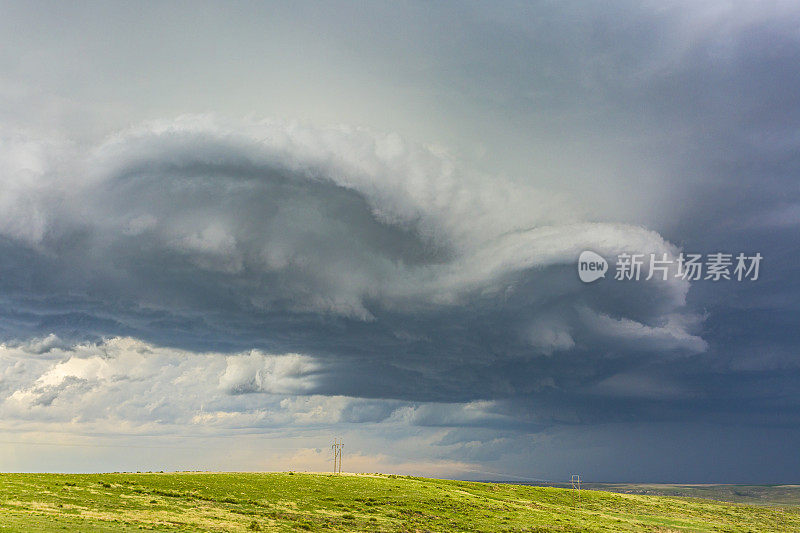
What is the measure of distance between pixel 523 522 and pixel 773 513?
5309 inches

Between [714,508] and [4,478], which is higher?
[4,478]

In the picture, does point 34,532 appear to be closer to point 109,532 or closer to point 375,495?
point 109,532

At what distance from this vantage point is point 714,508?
19138cm

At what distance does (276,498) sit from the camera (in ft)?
362

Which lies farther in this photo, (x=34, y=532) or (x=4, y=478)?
(x=4, y=478)

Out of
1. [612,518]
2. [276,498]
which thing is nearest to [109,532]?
[276,498]

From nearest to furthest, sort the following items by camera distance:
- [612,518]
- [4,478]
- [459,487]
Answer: [4,478]
[612,518]
[459,487]

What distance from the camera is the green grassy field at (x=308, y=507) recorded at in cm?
7819

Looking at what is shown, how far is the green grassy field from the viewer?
257 feet

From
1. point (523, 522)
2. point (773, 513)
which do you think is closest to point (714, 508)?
point (773, 513)

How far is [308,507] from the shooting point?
105938 millimetres

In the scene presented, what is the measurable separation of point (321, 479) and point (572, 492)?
89539 millimetres

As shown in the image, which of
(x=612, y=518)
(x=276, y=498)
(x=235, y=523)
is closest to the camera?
(x=235, y=523)

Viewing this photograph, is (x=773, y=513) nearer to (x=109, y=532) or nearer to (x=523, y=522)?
(x=523, y=522)
